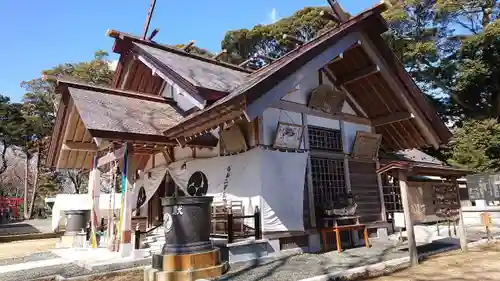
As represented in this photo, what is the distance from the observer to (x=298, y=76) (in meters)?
7.50

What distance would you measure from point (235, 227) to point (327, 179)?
2.99m

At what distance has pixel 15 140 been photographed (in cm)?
2708

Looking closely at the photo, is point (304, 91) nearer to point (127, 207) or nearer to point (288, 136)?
point (288, 136)

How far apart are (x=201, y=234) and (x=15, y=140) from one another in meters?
28.3

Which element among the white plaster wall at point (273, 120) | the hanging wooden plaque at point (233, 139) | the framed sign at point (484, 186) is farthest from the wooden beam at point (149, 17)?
the framed sign at point (484, 186)

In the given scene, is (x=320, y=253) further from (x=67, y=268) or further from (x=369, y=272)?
(x=67, y=268)

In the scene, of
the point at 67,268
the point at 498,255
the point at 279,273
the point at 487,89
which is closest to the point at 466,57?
the point at 487,89

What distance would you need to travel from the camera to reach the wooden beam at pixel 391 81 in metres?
8.81

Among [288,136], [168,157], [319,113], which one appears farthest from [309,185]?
[168,157]

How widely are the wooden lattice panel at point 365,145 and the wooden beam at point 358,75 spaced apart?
1601mm

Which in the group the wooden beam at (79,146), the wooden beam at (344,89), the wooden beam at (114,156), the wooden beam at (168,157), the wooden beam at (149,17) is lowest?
the wooden beam at (114,156)

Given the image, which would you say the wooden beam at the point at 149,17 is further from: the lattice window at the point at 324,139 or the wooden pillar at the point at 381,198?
the wooden pillar at the point at 381,198

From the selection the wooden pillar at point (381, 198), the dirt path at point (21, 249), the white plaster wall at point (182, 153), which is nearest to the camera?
the white plaster wall at point (182, 153)

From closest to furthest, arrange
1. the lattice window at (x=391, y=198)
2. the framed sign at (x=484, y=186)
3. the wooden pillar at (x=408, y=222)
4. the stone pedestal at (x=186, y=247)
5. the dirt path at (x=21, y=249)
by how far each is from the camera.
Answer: the stone pedestal at (x=186, y=247) → the wooden pillar at (x=408, y=222) → the dirt path at (x=21, y=249) → the lattice window at (x=391, y=198) → the framed sign at (x=484, y=186)
